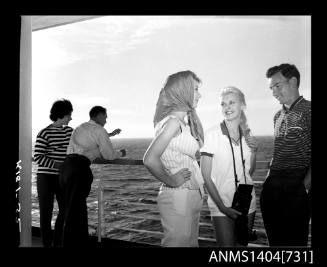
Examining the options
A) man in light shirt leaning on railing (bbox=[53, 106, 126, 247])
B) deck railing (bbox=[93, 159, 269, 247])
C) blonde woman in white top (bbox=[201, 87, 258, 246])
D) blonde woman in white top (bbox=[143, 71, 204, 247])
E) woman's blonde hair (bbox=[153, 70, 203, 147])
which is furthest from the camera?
man in light shirt leaning on railing (bbox=[53, 106, 126, 247])

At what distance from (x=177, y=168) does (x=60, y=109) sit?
118 cm

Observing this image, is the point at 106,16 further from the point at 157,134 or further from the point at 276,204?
Answer: the point at 276,204

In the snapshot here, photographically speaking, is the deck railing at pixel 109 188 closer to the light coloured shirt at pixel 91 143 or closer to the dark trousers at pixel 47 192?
the light coloured shirt at pixel 91 143

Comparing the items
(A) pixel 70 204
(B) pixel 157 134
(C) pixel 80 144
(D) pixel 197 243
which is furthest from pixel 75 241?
(B) pixel 157 134

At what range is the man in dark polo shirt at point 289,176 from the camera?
8.95 feet

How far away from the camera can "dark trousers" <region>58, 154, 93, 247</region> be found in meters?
2.87

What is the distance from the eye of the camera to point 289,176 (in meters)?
2.72

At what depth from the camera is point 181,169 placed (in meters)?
2.48

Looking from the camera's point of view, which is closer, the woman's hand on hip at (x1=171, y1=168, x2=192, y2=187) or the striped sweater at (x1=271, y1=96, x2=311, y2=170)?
the woman's hand on hip at (x1=171, y1=168, x2=192, y2=187)

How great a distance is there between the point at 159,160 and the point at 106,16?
1435 mm

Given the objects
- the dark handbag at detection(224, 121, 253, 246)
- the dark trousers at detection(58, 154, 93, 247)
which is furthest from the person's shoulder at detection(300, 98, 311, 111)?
the dark trousers at detection(58, 154, 93, 247)

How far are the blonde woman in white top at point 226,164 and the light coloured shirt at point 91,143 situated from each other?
0.80 meters

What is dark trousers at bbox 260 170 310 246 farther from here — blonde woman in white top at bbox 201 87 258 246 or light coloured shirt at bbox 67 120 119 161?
light coloured shirt at bbox 67 120 119 161

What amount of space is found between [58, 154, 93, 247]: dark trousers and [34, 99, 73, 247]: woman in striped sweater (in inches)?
5.1
